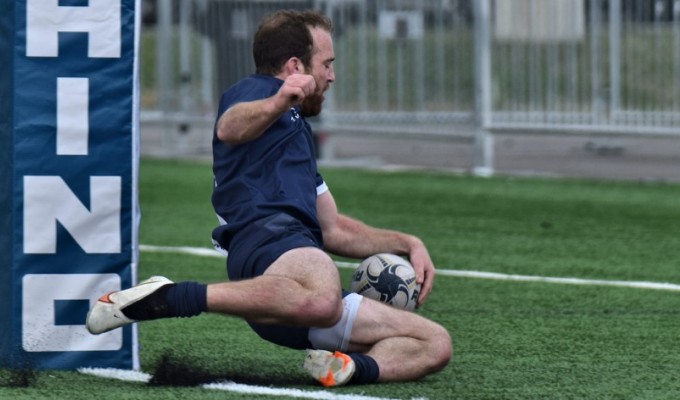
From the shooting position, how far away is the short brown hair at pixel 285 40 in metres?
5.67

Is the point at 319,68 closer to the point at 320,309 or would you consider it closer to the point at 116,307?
the point at 320,309

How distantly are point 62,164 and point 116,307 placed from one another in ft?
2.28

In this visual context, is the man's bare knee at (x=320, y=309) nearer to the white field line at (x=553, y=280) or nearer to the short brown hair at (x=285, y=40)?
the short brown hair at (x=285, y=40)

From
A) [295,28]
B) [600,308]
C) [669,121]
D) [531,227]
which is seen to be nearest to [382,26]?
[669,121]

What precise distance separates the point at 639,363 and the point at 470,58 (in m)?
8.64

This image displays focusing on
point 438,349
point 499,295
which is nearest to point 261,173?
Result: point 438,349

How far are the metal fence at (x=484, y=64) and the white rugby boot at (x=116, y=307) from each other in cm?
875

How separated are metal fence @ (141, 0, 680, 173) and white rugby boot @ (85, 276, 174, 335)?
8751 mm

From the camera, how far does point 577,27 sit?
13.6 metres

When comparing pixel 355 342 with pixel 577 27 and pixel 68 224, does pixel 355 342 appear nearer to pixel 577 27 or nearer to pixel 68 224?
pixel 68 224

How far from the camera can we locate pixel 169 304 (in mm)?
5133

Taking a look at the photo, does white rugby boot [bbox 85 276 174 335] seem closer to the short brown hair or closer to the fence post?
the short brown hair

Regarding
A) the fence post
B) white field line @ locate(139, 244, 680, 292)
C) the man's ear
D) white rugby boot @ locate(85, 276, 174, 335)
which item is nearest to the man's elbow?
the man's ear

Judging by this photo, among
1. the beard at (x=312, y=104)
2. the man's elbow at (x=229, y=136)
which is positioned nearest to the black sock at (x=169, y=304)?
the man's elbow at (x=229, y=136)
